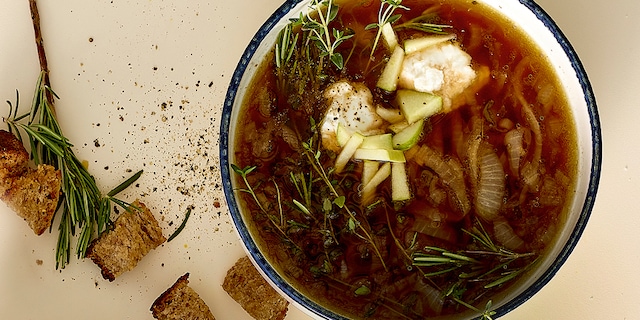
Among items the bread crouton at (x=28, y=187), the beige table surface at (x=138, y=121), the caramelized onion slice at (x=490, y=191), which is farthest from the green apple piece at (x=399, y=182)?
the bread crouton at (x=28, y=187)

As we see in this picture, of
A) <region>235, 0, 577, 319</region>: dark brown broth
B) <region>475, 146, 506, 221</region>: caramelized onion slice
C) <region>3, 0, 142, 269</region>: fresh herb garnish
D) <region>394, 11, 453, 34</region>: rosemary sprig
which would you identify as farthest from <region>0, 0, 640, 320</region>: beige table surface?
<region>475, 146, 506, 221</region>: caramelized onion slice

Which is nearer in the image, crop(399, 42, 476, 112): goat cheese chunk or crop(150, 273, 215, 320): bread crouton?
crop(399, 42, 476, 112): goat cheese chunk

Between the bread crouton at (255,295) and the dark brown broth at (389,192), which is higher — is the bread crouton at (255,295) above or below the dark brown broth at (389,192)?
below

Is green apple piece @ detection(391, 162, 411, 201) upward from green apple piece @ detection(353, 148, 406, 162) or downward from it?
downward

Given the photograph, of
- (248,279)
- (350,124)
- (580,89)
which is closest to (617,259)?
(580,89)

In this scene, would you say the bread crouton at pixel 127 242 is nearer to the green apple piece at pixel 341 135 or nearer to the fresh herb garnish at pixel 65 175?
the fresh herb garnish at pixel 65 175

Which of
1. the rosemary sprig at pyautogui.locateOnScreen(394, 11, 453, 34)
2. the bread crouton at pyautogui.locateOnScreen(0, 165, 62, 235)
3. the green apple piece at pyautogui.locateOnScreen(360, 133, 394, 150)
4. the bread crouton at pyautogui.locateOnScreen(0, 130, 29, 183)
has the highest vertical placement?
the rosemary sprig at pyautogui.locateOnScreen(394, 11, 453, 34)

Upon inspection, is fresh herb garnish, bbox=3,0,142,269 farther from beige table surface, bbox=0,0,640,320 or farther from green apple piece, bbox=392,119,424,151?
green apple piece, bbox=392,119,424,151

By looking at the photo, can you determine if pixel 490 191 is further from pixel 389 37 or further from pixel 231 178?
pixel 231 178
